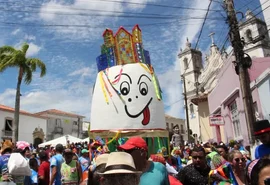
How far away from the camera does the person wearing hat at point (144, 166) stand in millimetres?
Result: 2777

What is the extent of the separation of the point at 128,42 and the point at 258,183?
761 centimetres

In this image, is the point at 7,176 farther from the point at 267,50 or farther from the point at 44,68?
the point at 267,50

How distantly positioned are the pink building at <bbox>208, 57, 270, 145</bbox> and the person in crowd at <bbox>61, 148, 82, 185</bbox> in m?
7.90

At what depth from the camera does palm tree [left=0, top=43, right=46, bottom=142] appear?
55.7 feet

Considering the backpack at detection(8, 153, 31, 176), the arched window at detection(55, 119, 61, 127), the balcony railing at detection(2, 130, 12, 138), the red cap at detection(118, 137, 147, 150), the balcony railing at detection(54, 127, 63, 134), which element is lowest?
the backpack at detection(8, 153, 31, 176)

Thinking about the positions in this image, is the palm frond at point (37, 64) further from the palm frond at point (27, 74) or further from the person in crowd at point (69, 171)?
the person in crowd at point (69, 171)

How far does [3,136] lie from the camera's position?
28.3 m

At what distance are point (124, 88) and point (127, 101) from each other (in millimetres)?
386

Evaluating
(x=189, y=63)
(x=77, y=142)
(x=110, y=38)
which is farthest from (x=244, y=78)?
(x=189, y=63)

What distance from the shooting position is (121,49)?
29.5ft

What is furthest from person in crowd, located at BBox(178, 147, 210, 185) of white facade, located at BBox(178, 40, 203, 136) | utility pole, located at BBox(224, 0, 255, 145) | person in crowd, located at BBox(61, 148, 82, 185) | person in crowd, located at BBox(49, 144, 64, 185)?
white facade, located at BBox(178, 40, 203, 136)

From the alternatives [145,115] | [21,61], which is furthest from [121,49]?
[21,61]

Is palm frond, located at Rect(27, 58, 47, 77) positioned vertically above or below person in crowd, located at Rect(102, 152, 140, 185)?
above

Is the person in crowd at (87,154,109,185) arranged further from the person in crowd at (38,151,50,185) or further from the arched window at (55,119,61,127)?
the arched window at (55,119,61,127)
